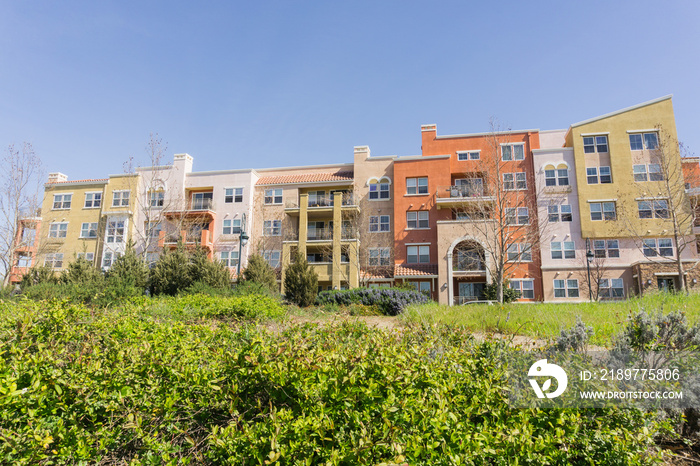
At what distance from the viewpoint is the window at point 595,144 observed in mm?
31125

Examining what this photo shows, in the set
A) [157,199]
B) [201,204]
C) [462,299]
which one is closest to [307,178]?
[201,204]

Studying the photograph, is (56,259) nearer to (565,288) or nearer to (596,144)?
(565,288)

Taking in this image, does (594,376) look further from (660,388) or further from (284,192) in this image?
(284,192)

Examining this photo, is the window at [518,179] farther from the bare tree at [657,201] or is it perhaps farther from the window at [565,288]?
the window at [565,288]

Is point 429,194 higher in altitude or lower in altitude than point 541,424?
higher

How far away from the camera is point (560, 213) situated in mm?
30969

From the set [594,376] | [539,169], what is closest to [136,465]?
[594,376]

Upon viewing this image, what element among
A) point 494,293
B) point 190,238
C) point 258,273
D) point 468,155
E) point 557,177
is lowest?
point 494,293

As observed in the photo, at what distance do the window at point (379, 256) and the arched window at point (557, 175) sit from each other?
13.1 metres

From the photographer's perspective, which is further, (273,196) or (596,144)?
(273,196)

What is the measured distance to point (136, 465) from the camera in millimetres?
2805

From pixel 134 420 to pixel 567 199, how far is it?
33.2 m

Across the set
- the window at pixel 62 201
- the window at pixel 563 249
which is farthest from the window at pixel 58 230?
the window at pixel 563 249

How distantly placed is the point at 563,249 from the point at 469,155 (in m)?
10.0
